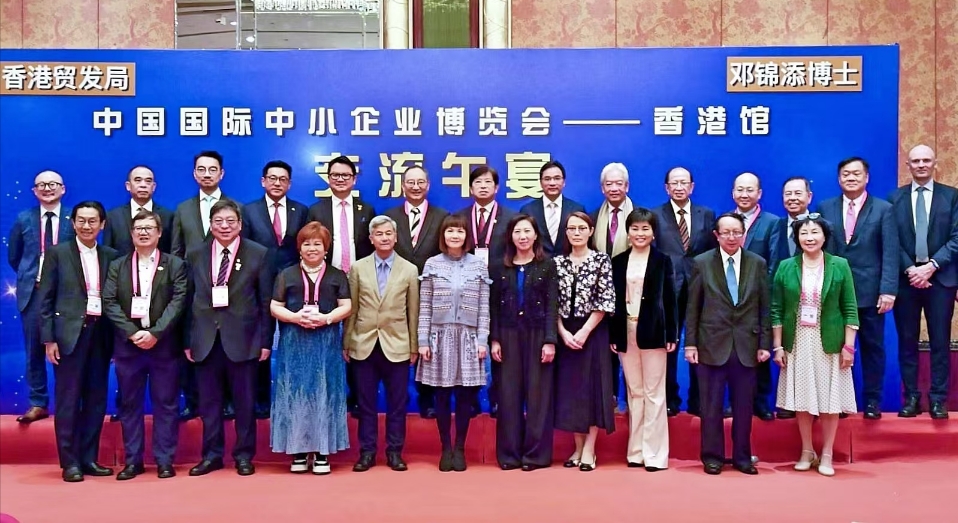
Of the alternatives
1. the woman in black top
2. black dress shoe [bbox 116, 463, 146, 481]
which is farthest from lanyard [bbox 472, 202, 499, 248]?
black dress shoe [bbox 116, 463, 146, 481]

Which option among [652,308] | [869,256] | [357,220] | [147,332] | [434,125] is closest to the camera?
[147,332]

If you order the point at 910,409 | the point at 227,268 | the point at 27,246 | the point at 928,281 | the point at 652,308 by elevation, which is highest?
the point at 27,246

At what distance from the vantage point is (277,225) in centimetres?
480

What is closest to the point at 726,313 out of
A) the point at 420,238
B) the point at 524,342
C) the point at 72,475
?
the point at 524,342

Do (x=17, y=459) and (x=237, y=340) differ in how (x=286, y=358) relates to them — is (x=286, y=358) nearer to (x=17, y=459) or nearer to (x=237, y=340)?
(x=237, y=340)

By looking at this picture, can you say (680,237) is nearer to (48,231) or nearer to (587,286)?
(587,286)

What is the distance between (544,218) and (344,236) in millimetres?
1062

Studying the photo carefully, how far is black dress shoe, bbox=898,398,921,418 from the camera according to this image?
481 cm

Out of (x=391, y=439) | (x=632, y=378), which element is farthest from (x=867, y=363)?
(x=391, y=439)

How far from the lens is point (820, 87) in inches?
199

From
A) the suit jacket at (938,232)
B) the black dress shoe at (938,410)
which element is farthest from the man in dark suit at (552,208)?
the black dress shoe at (938,410)

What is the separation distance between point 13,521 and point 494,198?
2.70m

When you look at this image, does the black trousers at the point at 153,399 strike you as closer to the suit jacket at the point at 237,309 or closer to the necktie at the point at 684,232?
the suit jacket at the point at 237,309

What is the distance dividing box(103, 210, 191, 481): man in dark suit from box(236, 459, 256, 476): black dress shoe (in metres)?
0.31
